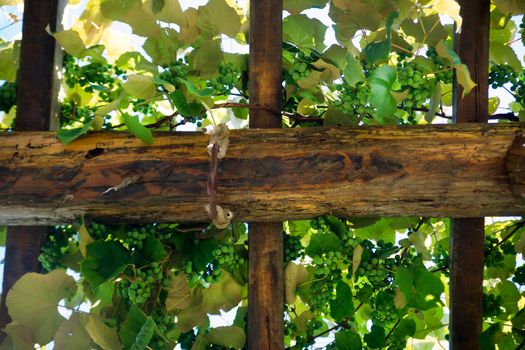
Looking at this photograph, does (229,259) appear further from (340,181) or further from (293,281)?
(340,181)

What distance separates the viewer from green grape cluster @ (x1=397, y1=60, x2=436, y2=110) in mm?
1543

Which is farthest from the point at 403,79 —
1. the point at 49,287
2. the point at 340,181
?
the point at 49,287

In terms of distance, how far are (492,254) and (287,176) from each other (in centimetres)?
67

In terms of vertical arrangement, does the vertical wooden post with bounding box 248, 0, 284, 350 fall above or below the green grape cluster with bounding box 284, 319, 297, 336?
above

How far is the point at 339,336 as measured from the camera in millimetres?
1635

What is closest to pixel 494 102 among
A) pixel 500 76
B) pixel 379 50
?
pixel 500 76

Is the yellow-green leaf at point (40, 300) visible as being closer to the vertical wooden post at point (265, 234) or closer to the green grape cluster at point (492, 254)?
the vertical wooden post at point (265, 234)

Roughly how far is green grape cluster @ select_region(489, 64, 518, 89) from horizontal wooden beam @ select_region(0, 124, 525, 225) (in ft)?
1.16

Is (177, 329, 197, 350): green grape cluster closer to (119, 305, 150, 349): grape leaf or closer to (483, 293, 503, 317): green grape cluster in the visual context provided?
(119, 305, 150, 349): grape leaf

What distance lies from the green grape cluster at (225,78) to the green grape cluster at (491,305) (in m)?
0.88

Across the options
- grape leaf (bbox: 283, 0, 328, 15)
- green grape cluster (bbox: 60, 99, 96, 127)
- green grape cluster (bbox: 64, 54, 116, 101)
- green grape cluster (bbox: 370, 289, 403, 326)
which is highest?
grape leaf (bbox: 283, 0, 328, 15)

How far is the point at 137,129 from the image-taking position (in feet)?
4.81

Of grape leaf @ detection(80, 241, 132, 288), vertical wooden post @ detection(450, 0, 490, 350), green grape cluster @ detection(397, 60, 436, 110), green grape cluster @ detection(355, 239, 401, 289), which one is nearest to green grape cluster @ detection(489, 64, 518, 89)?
vertical wooden post @ detection(450, 0, 490, 350)

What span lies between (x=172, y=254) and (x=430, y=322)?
2.66 feet
